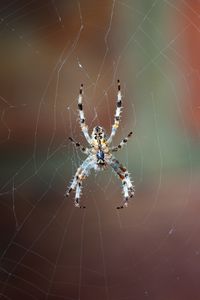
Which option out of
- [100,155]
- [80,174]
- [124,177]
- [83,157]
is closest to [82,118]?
[100,155]

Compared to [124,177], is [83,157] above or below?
above

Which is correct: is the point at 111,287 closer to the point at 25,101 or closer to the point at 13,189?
the point at 13,189

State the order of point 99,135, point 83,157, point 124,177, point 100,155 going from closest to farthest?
point 99,135 < point 100,155 < point 124,177 < point 83,157

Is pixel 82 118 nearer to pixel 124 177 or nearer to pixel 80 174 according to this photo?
pixel 80 174

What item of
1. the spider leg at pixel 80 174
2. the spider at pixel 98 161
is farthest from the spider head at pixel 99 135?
the spider leg at pixel 80 174

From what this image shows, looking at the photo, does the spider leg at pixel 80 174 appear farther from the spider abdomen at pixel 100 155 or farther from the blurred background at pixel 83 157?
the blurred background at pixel 83 157

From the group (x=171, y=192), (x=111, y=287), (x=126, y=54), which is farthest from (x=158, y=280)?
(x=126, y=54)
